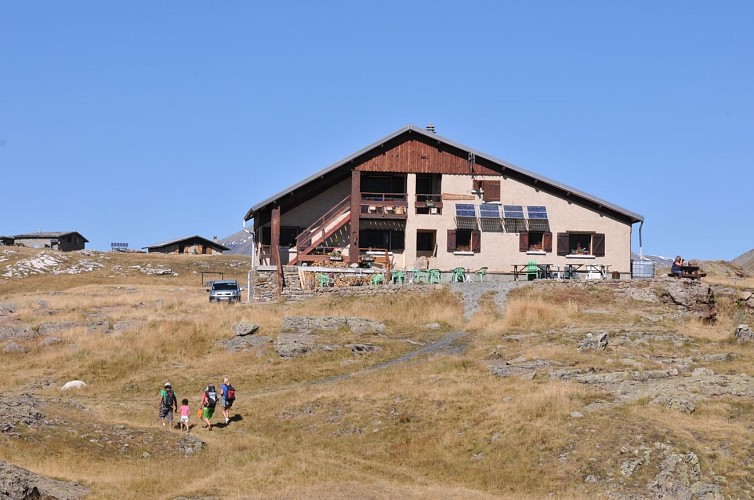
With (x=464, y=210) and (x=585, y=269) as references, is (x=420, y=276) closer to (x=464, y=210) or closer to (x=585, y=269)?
(x=464, y=210)

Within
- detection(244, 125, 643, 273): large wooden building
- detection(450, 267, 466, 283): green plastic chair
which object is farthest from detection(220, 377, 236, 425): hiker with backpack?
detection(244, 125, 643, 273): large wooden building

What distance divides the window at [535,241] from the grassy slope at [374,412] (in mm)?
9529

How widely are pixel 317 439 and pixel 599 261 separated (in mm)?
34431

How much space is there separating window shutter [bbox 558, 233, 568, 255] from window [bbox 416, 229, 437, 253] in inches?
318

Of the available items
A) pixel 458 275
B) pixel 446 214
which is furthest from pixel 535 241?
pixel 458 275

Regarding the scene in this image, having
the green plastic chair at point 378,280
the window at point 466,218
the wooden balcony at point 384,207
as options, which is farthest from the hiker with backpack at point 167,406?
the window at point 466,218

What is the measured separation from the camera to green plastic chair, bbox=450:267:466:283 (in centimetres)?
5650

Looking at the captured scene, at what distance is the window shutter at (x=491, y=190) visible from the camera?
60125 millimetres

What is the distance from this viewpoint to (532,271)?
56.5 meters

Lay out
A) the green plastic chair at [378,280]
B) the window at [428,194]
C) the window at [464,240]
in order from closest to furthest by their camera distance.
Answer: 1. the green plastic chair at [378,280]
2. the window at [464,240]
3. the window at [428,194]

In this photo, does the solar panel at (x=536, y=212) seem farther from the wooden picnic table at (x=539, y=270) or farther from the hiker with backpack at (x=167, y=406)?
the hiker with backpack at (x=167, y=406)

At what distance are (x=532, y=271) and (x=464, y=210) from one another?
620 centimetres

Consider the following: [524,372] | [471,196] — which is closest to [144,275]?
[471,196]

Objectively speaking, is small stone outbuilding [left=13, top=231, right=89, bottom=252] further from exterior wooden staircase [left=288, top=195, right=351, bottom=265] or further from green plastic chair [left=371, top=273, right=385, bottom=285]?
green plastic chair [left=371, top=273, right=385, bottom=285]
